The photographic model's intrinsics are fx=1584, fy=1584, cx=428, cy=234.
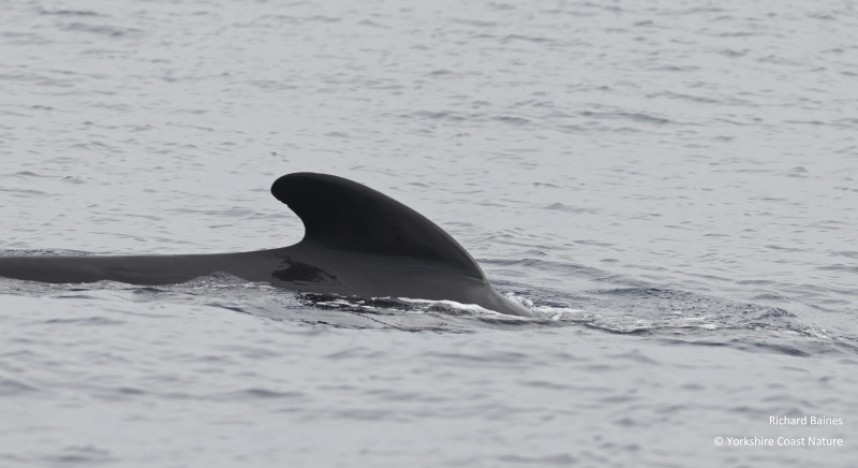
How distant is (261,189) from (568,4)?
24.1 m

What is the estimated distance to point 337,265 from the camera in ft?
37.0

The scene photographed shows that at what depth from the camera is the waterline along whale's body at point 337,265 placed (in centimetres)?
1118

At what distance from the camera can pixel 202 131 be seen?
77.1 ft

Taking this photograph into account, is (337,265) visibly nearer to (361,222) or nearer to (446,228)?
(361,222)

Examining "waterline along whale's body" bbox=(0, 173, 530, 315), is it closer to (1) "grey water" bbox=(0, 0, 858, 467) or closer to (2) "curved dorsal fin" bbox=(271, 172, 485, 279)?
(2) "curved dorsal fin" bbox=(271, 172, 485, 279)

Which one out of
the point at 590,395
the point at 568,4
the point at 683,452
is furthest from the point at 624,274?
the point at 568,4

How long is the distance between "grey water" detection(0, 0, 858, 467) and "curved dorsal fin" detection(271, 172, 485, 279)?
0.39 metres

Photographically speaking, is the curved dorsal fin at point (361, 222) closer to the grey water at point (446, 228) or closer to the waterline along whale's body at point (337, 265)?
the waterline along whale's body at point (337, 265)

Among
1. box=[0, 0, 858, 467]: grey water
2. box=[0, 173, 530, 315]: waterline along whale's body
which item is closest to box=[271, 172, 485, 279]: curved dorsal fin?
box=[0, 173, 530, 315]: waterline along whale's body

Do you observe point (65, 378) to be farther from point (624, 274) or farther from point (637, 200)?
point (637, 200)

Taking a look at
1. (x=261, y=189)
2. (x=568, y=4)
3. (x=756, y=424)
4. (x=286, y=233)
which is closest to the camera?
(x=756, y=424)

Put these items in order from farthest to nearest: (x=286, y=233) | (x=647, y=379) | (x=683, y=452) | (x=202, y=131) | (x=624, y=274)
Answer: (x=202, y=131), (x=286, y=233), (x=624, y=274), (x=647, y=379), (x=683, y=452)

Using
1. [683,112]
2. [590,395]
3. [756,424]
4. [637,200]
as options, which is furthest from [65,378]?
[683,112]

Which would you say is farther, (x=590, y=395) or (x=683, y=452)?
(x=590, y=395)
